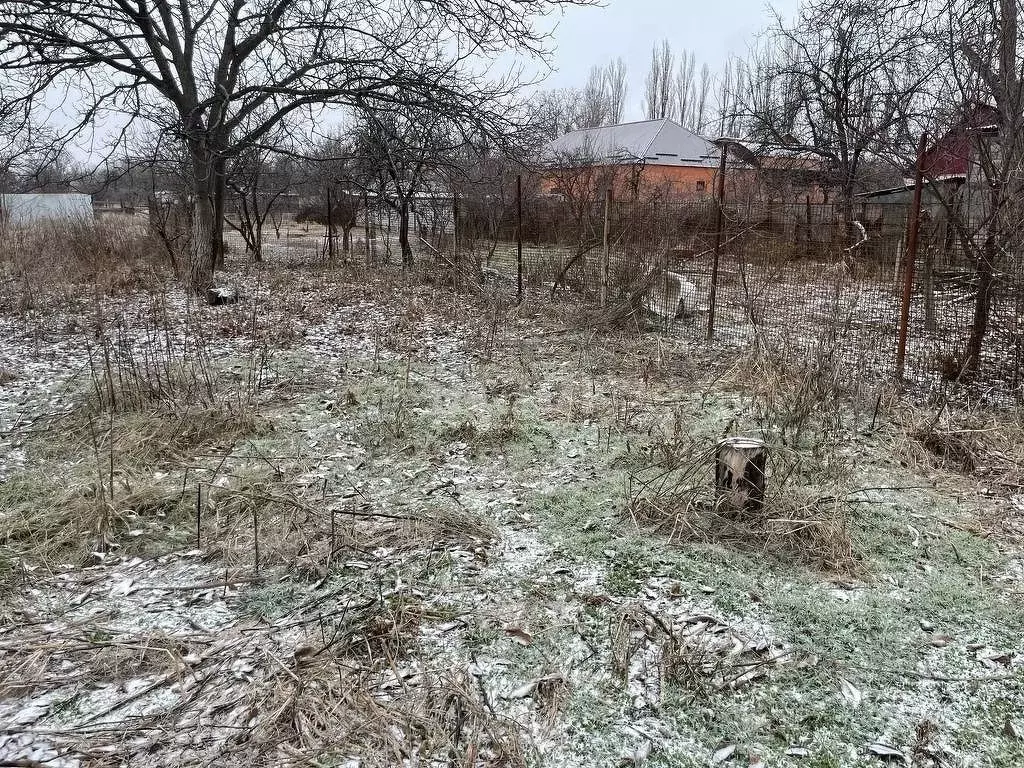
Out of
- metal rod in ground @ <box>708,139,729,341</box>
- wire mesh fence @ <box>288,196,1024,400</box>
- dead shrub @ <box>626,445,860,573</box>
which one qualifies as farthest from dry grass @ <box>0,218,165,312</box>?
dead shrub @ <box>626,445,860,573</box>

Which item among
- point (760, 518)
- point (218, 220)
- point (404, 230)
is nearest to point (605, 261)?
point (760, 518)

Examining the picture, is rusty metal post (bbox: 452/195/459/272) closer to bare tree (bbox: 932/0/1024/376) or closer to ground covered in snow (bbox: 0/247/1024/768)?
ground covered in snow (bbox: 0/247/1024/768)

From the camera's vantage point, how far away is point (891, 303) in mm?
6773

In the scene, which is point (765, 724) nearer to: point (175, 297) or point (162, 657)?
point (162, 657)

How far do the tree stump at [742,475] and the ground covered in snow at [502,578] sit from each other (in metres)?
0.15

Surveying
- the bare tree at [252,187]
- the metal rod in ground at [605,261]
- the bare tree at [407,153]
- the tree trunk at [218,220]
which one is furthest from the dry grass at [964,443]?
the bare tree at [252,187]

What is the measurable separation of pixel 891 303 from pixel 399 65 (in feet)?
24.6

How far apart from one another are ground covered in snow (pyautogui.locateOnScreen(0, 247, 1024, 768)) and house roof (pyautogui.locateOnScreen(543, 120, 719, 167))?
2864cm

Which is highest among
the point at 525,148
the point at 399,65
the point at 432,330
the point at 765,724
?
the point at 399,65

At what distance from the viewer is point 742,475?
11.4ft

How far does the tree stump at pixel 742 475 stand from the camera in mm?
3473

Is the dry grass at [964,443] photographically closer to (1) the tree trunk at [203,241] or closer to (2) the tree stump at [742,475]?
(2) the tree stump at [742,475]

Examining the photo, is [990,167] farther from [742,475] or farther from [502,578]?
[502,578]

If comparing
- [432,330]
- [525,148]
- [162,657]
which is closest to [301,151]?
[525,148]
